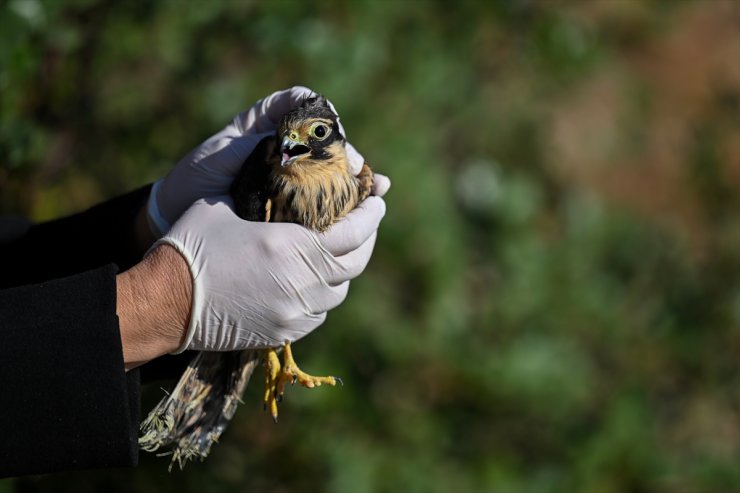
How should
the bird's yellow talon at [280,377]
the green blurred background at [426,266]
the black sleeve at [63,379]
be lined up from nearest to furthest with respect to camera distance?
1. the black sleeve at [63,379]
2. the bird's yellow talon at [280,377]
3. the green blurred background at [426,266]

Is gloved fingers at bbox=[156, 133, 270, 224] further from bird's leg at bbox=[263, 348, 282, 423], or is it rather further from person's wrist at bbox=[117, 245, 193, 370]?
bird's leg at bbox=[263, 348, 282, 423]

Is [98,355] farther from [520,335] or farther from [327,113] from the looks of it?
[520,335]

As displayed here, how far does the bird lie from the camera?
74.7 inches

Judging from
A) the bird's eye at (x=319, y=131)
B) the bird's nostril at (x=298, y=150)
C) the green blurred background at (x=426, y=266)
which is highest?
the bird's eye at (x=319, y=131)

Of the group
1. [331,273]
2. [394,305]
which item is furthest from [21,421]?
[394,305]

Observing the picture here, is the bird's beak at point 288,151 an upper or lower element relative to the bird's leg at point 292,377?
upper

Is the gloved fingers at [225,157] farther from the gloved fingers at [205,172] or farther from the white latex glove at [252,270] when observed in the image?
the white latex glove at [252,270]

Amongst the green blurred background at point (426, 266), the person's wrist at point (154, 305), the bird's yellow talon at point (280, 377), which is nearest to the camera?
the person's wrist at point (154, 305)

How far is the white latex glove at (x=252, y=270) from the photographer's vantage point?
1888mm

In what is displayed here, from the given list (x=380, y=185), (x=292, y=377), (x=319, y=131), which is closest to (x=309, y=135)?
(x=319, y=131)

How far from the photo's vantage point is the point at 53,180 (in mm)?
3619

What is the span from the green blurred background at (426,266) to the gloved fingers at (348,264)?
112 cm

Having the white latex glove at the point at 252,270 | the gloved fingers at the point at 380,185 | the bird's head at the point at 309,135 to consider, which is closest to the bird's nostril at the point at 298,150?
the bird's head at the point at 309,135

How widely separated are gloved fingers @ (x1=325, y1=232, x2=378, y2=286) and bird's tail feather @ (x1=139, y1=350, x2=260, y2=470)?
Result: 317 millimetres
